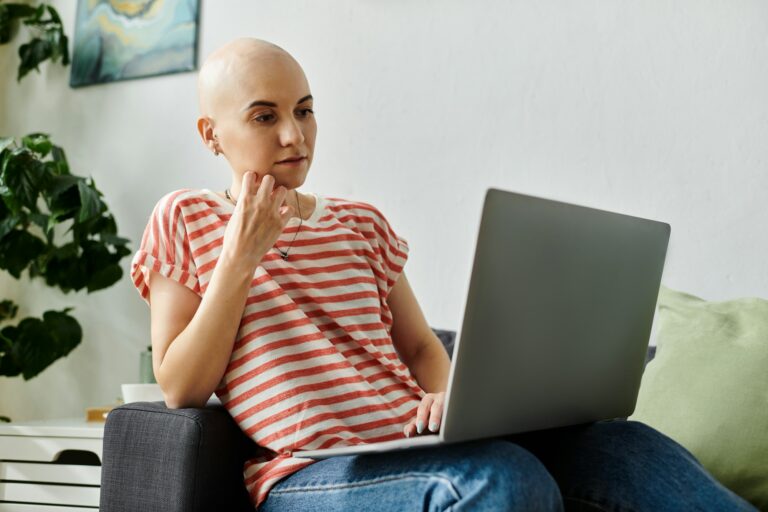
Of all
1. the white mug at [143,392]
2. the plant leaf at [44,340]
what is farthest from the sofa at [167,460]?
the plant leaf at [44,340]

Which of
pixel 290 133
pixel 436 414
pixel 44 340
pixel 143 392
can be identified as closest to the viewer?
pixel 436 414

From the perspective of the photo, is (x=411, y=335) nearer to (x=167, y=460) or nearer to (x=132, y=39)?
(x=167, y=460)

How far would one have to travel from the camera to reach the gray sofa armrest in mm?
1143

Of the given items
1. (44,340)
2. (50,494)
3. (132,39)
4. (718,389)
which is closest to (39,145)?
(132,39)

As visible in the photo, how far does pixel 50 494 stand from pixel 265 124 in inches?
47.5

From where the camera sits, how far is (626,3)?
190 centimetres

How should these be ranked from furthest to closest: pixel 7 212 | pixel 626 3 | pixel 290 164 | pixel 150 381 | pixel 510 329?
pixel 7 212 → pixel 150 381 → pixel 626 3 → pixel 290 164 → pixel 510 329

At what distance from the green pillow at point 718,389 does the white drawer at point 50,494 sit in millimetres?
1235

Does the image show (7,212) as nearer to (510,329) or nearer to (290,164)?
(290,164)

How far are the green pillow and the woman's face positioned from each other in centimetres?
72

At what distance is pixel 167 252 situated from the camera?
124 centimetres

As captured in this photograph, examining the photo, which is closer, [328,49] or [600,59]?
[600,59]

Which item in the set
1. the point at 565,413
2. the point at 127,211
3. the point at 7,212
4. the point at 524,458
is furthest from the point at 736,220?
the point at 7,212

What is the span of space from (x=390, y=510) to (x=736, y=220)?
1118mm
